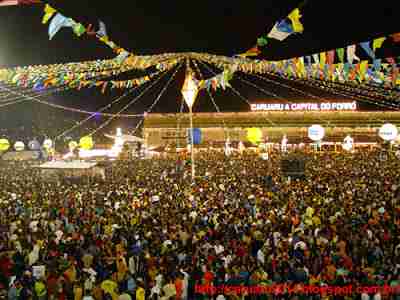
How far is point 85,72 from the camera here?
1545 centimetres

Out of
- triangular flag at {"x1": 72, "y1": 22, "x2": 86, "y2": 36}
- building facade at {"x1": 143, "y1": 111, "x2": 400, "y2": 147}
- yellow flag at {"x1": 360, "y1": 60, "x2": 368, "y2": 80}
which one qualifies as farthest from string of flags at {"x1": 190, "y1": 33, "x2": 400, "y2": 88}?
building facade at {"x1": 143, "y1": 111, "x2": 400, "y2": 147}

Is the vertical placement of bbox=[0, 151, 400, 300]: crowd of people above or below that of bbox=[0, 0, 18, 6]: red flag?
below

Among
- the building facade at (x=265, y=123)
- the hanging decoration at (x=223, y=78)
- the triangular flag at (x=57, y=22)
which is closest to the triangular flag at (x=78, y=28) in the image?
the triangular flag at (x=57, y=22)

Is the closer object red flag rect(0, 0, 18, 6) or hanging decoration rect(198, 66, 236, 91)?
red flag rect(0, 0, 18, 6)

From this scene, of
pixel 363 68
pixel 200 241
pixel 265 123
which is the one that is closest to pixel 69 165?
pixel 200 241

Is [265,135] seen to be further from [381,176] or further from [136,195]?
[136,195]

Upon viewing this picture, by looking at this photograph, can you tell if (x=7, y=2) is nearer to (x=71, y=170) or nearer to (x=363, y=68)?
(x=71, y=170)

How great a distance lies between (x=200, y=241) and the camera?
8.34 meters

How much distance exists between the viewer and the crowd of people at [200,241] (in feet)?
20.7

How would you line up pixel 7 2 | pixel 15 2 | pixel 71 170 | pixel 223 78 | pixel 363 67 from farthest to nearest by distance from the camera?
pixel 71 170
pixel 223 78
pixel 363 67
pixel 15 2
pixel 7 2

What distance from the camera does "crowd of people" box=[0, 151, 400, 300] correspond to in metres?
6.30

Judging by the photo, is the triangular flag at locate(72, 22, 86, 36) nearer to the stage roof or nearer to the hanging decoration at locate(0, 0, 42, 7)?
the hanging decoration at locate(0, 0, 42, 7)

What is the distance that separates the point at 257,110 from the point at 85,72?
30650 mm

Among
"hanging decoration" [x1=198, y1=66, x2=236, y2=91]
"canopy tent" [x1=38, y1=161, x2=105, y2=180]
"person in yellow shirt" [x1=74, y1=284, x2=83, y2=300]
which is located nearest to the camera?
"person in yellow shirt" [x1=74, y1=284, x2=83, y2=300]
